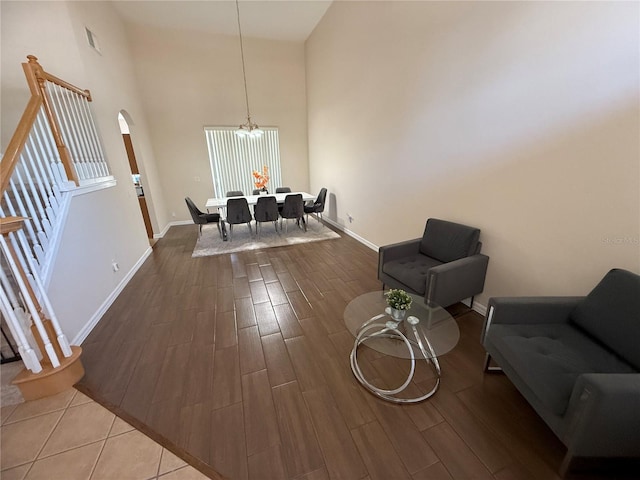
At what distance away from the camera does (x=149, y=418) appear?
1571mm

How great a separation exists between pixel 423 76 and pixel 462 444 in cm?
332

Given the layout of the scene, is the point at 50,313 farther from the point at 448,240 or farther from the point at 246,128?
the point at 246,128

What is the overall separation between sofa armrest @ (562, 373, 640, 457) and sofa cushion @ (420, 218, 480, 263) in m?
1.47

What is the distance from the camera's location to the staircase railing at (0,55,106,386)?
5.33ft

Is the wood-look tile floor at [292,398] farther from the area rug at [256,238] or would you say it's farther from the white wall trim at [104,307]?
the area rug at [256,238]

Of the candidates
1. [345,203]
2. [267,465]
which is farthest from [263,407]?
[345,203]

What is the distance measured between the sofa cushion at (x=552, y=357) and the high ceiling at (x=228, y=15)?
579 centimetres

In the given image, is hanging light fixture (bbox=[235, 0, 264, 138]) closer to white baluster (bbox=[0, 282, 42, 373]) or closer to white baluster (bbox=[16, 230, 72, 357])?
Answer: white baluster (bbox=[16, 230, 72, 357])

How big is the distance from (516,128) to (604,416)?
195 centimetres

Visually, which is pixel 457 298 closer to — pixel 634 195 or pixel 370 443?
pixel 634 195

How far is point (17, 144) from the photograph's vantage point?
5.93 feet

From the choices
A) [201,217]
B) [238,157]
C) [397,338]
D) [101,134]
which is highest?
[101,134]

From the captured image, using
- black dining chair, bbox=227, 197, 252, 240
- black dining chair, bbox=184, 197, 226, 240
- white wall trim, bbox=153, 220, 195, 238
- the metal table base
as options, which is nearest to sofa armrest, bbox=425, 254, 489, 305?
the metal table base

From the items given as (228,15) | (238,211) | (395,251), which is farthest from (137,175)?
(395,251)
